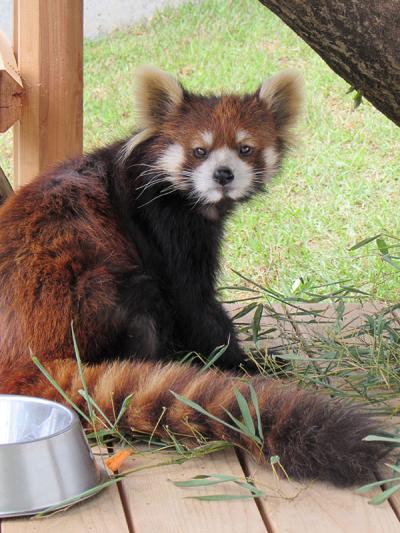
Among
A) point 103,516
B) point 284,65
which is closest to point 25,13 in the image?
point 103,516

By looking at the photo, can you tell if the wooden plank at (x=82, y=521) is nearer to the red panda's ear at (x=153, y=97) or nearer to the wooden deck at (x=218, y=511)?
the wooden deck at (x=218, y=511)

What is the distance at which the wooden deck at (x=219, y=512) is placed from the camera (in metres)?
2.23

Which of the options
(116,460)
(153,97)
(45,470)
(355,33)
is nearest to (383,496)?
(116,460)

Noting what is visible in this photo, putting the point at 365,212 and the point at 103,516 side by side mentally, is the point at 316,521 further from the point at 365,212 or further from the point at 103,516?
the point at 365,212

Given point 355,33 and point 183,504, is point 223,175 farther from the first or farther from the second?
point 183,504

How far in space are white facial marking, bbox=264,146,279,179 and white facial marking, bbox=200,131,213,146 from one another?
28 centimetres

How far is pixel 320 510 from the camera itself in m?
2.30

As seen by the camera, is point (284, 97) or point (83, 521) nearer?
point (83, 521)

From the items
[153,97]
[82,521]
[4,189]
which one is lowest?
[82,521]

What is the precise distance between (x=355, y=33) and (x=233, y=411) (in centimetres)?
122

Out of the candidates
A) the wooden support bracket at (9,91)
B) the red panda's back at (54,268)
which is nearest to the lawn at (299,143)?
the wooden support bracket at (9,91)

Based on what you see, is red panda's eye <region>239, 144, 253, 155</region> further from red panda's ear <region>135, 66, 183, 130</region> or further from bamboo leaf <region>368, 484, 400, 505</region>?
bamboo leaf <region>368, 484, 400, 505</region>

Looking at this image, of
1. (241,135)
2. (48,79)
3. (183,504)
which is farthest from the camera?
(48,79)

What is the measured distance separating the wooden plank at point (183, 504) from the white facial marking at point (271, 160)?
1.40 m
